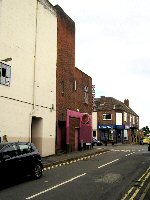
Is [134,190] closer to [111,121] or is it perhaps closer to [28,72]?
[28,72]

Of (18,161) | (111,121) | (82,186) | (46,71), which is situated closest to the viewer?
(82,186)

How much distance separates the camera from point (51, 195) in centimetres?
1179

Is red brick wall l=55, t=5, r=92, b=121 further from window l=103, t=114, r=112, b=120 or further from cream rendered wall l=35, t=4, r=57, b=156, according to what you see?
window l=103, t=114, r=112, b=120

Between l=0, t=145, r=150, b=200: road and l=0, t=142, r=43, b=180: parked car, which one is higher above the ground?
l=0, t=142, r=43, b=180: parked car

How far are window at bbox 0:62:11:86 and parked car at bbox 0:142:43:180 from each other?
21.6ft

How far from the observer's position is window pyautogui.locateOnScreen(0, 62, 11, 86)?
21.1 metres

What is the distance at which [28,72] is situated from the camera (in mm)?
24188

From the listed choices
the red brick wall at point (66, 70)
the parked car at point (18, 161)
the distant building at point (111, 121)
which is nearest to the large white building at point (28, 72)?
the red brick wall at point (66, 70)

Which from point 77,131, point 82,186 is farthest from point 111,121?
point 82,186

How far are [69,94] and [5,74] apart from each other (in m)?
11.0

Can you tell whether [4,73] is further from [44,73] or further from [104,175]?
[104,175]

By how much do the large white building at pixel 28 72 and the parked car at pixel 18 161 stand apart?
557cm

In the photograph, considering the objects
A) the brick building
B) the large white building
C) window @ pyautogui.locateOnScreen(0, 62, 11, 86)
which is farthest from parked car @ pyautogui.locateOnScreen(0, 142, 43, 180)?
the brick building

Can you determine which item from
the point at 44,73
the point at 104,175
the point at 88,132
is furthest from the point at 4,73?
the point at 88,132
